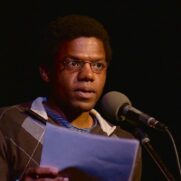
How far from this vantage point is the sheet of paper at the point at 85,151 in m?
1.78

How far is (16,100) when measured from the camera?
128 inches

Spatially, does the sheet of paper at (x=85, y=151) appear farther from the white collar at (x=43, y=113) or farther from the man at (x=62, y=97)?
the white collar at (x=43, y=113)

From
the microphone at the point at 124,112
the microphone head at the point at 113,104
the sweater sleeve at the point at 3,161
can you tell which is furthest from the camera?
the sweater sleeve at the point at 3,161

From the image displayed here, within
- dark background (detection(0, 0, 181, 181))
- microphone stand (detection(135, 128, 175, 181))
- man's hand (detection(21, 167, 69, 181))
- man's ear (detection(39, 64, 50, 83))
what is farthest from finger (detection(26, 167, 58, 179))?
dark background (detection(0, 0, 181, 181))

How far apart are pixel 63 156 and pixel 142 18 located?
1850mm

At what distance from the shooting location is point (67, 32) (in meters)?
2.49

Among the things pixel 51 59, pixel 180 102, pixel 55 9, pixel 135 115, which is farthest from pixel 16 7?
pixel 135 115

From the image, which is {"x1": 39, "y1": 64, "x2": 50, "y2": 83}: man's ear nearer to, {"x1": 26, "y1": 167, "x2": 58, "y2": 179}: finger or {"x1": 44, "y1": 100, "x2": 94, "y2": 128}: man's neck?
{"x1": 44, "y1": 100, "x2": 94, "y2": 128}: man's neck

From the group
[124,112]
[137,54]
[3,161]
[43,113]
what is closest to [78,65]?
[43,113]

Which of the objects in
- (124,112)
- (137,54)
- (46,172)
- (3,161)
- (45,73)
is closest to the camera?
(46,172)

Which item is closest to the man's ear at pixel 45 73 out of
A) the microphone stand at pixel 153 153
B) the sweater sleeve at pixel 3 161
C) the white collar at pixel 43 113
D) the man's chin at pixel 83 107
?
the white collar at pixel 43 113

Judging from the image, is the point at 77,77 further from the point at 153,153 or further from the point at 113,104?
the point at 153,153

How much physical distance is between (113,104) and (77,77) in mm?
296

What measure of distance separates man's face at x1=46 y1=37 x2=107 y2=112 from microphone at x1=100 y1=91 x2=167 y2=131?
14 centimetres
